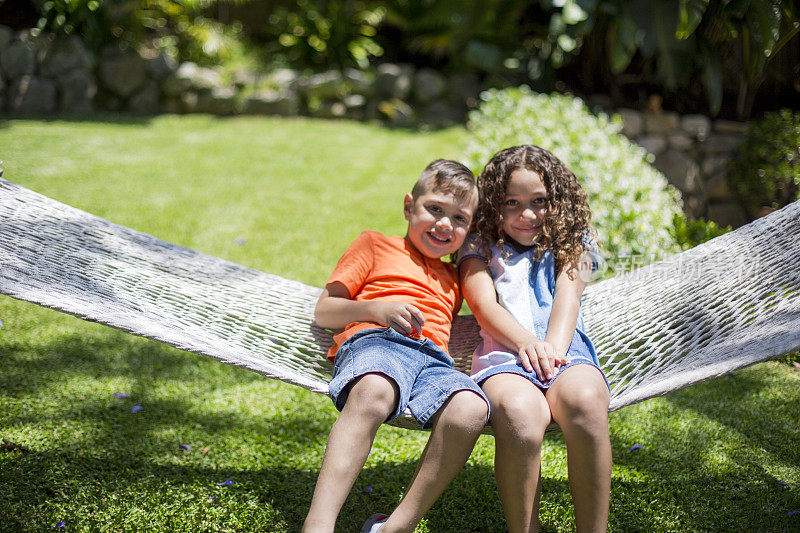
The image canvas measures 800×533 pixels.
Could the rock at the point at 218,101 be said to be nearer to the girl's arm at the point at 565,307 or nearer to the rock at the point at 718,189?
the rock at the point at 718,189

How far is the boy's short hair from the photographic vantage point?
2.10 m

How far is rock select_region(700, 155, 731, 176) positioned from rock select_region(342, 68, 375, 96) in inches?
141

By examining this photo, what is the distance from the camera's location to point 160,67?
277 inches

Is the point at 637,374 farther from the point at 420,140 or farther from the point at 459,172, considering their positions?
the point at 420,140

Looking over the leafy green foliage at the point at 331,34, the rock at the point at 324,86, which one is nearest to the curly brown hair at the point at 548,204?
the rock at the point at 324,86

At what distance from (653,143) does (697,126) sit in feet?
1.36

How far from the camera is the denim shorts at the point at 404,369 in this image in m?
1.70

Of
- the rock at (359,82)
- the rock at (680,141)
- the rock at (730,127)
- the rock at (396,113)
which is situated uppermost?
the rock at (730,127)

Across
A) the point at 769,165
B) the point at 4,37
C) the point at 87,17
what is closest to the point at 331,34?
the point at 87,17

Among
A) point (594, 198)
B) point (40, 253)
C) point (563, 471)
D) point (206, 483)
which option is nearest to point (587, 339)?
point (563, 471)

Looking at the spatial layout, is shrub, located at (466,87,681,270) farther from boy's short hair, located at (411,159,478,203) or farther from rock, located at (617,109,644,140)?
boy's short hair, located at (411,159,478,203)

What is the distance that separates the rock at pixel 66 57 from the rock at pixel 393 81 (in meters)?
3.01

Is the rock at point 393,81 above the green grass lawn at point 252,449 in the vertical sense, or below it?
above

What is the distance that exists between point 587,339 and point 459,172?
2.18 feet
